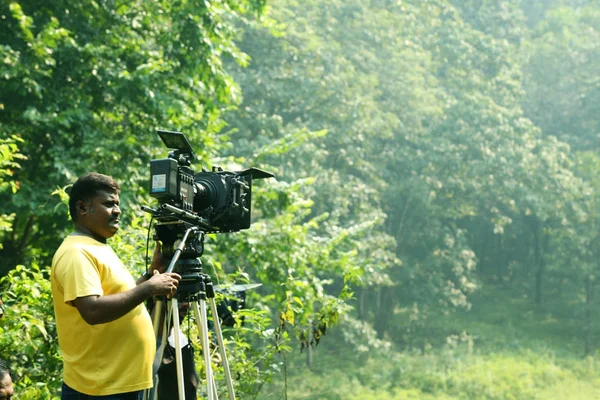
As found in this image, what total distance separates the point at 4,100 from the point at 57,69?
673 mm

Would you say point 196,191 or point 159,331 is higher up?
point 196,191

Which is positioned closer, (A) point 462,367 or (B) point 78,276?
(B) point 78,276

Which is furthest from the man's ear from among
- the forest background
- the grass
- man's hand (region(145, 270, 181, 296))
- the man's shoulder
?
→ the grass

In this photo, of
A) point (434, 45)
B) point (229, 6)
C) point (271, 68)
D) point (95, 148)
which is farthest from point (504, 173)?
point (95, 148)

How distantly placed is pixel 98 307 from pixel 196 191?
934 mm

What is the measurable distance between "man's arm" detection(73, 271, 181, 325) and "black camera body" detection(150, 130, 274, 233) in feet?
1.32

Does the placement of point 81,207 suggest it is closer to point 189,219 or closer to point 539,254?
point 189,219

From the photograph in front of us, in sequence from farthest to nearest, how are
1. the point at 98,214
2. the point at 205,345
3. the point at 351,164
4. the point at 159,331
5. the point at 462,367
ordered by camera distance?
the point at 351,164
the point at 462,367
the point at 159,331
the point at 205,345
the point at 98,214

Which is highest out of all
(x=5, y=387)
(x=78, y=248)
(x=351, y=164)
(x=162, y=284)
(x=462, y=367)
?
(x=351, y=164)

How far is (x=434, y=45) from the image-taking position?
27.4 metres

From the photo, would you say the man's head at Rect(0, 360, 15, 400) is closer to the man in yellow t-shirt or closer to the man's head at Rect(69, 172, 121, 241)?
the man in yellow t-shirt

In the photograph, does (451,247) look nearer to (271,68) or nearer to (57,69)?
(271,68)

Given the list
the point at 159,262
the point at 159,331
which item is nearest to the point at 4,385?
the point at 159,331

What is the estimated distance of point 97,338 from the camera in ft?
8.97
